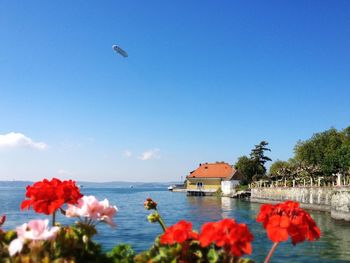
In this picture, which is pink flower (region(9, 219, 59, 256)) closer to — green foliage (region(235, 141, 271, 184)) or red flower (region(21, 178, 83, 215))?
red flower (region(21, 178, 83, 215))

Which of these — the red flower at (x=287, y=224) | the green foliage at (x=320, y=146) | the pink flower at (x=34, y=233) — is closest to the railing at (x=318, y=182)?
the green foliage at (x=320, y=146)

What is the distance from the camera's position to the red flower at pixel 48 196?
10.2ft

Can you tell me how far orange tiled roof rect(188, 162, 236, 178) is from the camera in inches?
3765

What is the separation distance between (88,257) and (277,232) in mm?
1417

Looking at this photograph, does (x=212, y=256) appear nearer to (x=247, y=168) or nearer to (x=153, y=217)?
(x=153, y=217)

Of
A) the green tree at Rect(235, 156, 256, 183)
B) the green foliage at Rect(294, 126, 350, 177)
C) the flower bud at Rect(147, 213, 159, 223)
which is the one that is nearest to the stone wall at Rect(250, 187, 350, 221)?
the green foliage at Rect(294, 126, 350, 177)

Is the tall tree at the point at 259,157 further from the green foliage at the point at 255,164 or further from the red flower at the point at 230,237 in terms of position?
the red flower at the point at 230,237

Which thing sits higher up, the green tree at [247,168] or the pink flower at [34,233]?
the green tree at [247,168]

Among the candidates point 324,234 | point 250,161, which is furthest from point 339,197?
point 250,161

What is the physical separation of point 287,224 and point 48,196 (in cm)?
180

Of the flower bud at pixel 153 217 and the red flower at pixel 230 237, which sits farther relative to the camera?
the flower bud at pixel 153 217

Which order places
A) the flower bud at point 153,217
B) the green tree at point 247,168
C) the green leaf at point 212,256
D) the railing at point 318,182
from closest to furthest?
the green leaf at point 212,256
the flower bud at point 153,217
the railing at point 318,182
the green tree at point 247,168

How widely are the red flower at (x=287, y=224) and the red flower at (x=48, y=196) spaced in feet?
5.00

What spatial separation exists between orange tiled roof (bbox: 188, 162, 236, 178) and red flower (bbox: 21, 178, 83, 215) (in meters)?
91.1
